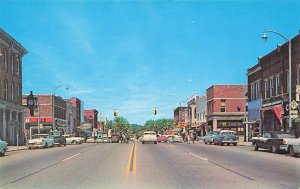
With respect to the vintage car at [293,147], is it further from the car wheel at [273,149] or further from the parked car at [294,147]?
the car wheel at [273,149]

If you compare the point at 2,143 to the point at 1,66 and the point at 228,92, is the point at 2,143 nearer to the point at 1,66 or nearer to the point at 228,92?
the point at 1,66

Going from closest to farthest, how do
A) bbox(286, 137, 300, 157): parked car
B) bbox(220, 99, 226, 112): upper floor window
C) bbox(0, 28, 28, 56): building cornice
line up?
bbox(286, 137, 300, 157): parked car, bbox(0, 28, 28, 56): building cornice, bbox(220, 99, 226, 112): upper floor window

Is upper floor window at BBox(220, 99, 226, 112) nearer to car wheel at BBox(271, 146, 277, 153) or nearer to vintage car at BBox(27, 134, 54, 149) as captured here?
vintage car at BBox(27, 134, 54, 149)

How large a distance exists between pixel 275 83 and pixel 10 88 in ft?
104

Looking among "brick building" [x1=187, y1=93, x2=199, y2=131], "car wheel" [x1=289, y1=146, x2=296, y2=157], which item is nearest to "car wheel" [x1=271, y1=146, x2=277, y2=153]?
"car wheel" [x1=289, y1=146, x2=296, y2=157]

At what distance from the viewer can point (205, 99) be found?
91.0m

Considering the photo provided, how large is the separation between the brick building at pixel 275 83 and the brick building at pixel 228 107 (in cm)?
2302

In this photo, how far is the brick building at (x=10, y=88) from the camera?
5284 centimetres

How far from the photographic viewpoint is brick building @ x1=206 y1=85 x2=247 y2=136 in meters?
80.6

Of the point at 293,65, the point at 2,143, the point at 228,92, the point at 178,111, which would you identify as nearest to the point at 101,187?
the point at 2,143

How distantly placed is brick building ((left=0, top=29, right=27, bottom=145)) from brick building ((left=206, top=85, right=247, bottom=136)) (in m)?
34.6

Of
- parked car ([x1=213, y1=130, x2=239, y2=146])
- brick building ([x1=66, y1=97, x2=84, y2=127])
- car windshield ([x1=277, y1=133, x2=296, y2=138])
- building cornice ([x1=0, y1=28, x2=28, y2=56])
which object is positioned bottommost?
parked car ([x1=213, y1=130, x2=239, y2=146])

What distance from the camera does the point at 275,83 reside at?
157 ft

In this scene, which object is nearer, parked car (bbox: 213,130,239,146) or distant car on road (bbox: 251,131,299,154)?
distant car on road (bbox: 251,131,299,154)
